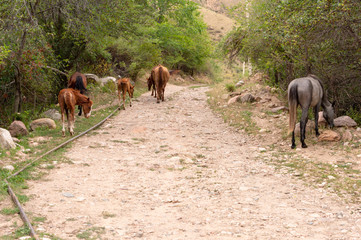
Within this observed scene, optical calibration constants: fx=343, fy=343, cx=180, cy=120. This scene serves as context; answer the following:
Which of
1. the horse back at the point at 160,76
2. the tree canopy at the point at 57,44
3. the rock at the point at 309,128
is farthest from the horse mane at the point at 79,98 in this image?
the horse back at the point at 160,76

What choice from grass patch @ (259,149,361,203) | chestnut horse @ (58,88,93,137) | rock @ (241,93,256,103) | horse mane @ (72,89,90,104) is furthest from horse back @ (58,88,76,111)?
rock @ (241,93,256,103)

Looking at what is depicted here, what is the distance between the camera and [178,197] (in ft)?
18.8

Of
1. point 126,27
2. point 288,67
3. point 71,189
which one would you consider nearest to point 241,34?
point 288,67

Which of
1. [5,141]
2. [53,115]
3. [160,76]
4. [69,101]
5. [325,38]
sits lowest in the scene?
[5,141]

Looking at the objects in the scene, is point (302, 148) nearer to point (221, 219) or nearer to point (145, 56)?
point (221, 219)

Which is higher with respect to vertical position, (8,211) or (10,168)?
(10,168)

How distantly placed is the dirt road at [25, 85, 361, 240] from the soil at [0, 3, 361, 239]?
0.5 inches

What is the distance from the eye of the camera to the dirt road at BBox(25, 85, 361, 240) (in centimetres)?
443

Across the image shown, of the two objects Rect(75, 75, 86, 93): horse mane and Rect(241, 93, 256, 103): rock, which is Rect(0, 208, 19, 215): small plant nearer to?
Rect(75, 75, 86, 93): horse mane

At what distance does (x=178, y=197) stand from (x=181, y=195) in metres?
0.11

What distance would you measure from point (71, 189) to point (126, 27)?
10.6 metres

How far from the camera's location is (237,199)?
558cm

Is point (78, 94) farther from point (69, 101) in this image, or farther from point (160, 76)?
point (160, 76)

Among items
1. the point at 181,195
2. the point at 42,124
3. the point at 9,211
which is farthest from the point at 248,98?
the point at 9,211
